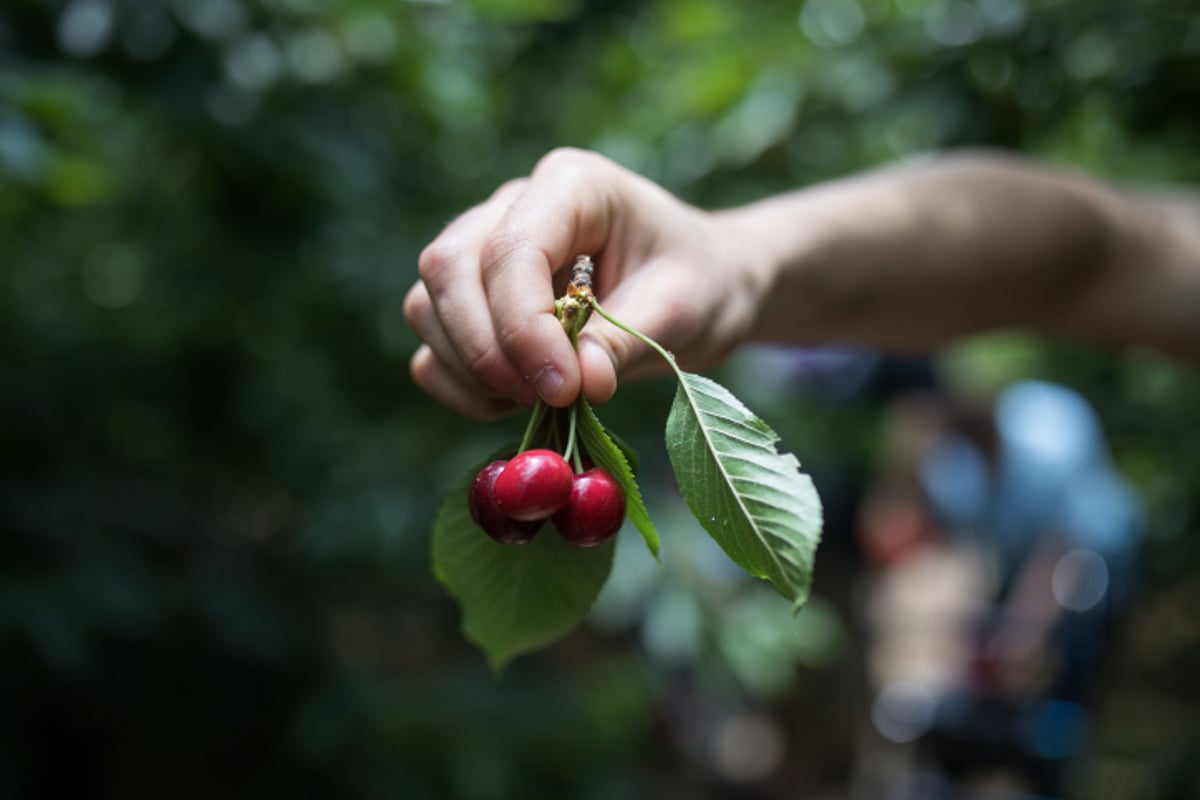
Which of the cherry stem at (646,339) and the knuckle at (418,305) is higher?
the cherry stem at (646,339)

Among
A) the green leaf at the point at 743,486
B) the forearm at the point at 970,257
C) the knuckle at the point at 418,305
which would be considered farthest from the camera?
the forearm at the point at 970,257

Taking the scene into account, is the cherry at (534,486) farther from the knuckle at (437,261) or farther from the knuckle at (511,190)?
the knuckle at (511,190)

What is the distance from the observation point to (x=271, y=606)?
7.36 ft

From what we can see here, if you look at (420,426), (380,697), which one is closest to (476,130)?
(420,426)

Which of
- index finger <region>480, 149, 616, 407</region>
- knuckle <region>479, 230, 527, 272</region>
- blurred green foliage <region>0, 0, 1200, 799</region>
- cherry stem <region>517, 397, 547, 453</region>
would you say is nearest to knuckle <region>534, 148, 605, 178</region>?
index finger <region>480, 149, 616, 407</region>

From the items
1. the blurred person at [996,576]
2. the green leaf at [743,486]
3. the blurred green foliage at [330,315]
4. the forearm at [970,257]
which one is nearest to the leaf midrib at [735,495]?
the green leaf at [743,486]

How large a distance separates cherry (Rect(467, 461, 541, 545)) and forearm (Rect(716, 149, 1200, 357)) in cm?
41

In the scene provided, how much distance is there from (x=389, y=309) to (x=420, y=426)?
34 centimetres

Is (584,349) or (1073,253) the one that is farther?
(1073,253)

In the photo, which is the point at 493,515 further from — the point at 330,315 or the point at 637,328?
the point at 330,315

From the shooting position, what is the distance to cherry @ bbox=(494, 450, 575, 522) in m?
0.65

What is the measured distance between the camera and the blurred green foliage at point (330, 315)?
1.75 metres

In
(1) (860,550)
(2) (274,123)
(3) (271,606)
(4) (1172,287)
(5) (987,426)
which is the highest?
(2) (274,123)

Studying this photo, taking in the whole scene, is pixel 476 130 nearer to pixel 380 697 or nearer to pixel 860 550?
pixel 380 697
